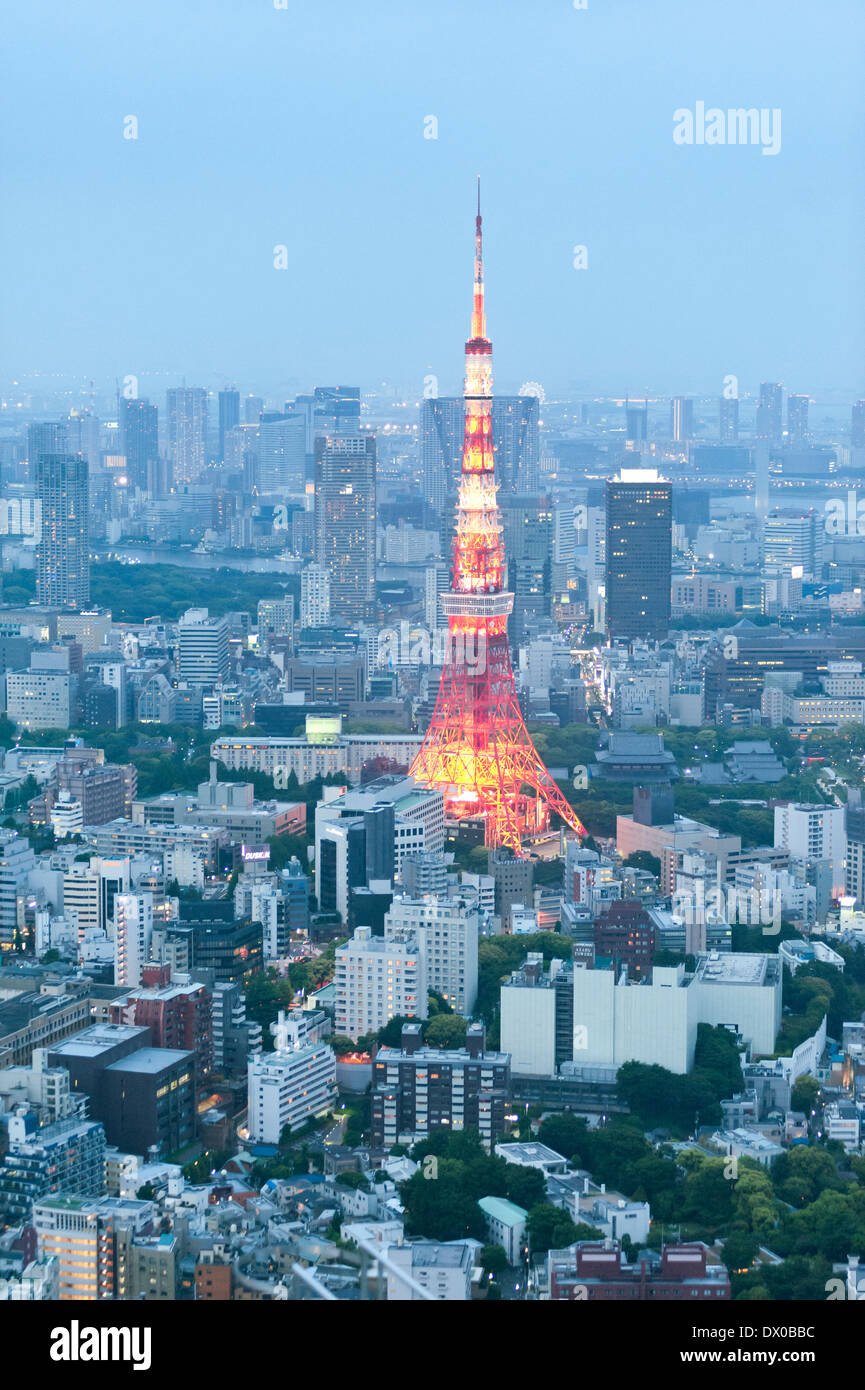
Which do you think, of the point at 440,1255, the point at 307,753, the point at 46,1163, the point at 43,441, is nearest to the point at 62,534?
the point at 43,441

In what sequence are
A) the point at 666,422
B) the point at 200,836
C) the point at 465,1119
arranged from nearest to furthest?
the point at 465,1119 < the point at 200,836 < the point at 666,422

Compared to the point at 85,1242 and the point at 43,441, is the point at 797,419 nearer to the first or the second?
the point at 43,441

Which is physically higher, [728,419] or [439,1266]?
[728,419]

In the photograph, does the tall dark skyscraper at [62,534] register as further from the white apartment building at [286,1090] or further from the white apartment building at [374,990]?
the white apartment building at [286,1090]

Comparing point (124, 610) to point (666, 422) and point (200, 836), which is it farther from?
point (200, 836)

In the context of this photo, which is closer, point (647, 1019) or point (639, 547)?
point (647, 1019)

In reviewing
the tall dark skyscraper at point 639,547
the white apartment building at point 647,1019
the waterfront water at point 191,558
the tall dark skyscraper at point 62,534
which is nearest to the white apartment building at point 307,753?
the white apartment building at point 647,1019

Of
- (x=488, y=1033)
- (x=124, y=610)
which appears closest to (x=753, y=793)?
(x=488, y=1033)
